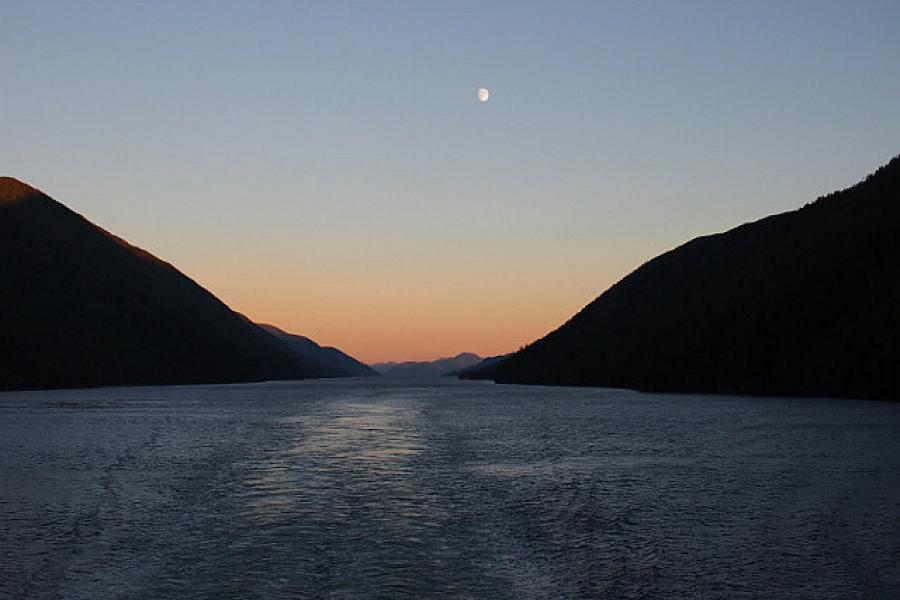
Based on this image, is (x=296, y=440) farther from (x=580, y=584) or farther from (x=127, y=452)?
(x=580, y=584)

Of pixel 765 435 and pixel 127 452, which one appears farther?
pixel 765 435

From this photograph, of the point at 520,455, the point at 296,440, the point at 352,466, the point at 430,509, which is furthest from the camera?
the point at 296,440

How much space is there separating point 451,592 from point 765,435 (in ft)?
211

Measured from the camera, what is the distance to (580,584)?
25922 millimetres

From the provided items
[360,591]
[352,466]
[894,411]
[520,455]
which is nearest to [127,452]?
[352,466]

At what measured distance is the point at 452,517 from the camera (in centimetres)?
3766

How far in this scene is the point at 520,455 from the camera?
64.6 m

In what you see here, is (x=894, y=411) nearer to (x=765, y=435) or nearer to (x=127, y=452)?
(x=765, y=435)

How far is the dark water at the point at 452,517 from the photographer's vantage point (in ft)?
86.2

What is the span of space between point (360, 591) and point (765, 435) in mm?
65622

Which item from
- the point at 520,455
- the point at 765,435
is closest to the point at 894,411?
the point at 765,435

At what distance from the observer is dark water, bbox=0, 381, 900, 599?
26281 mm

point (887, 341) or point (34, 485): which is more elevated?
point (887, 341)

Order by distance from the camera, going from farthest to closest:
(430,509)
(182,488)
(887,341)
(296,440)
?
1. (887,341)
2. (296,440)
3. (182,488)
4. (430,509)
